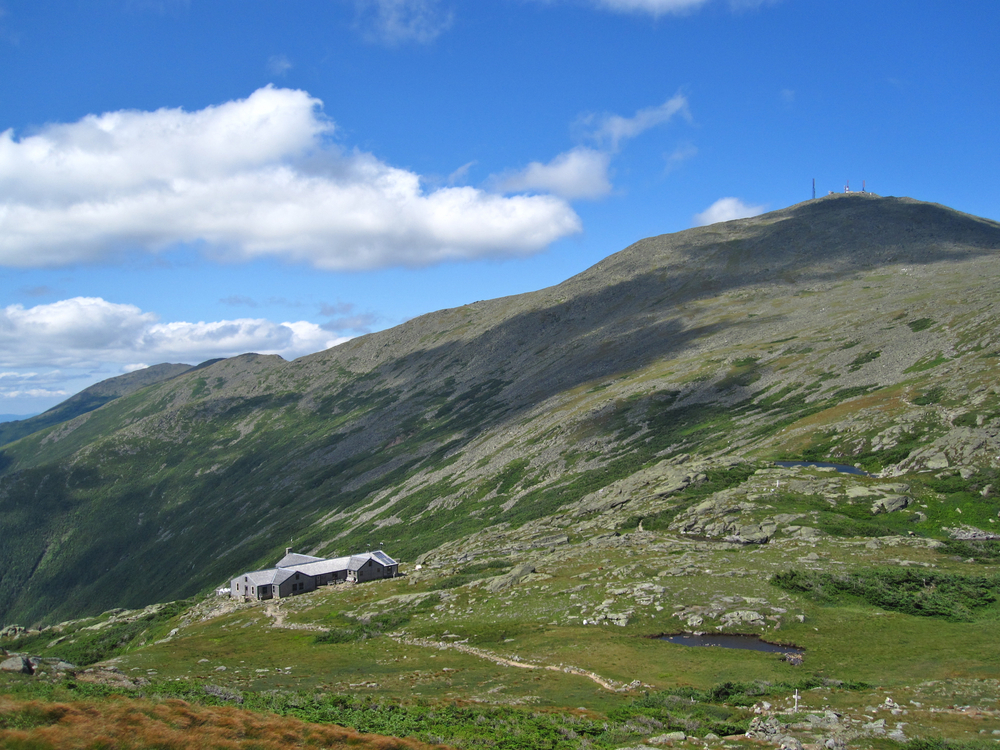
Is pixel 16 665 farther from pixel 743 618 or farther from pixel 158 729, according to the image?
pixel 743 618

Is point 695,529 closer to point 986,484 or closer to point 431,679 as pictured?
point 986,484

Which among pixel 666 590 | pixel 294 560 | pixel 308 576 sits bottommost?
pixel 308 576

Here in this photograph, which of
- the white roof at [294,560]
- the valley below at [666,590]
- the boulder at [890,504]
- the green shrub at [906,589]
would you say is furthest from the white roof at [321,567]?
the boulder at [890,504]

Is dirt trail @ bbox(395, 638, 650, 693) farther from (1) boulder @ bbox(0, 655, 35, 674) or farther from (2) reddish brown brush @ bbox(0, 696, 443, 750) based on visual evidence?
(1) boulder @ bbox(0, 655, 35, 674)

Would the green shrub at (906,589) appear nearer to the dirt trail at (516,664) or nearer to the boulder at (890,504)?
the boulder at (890,504)

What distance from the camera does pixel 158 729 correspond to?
21734 millimetres

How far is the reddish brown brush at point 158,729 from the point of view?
65.4 feet

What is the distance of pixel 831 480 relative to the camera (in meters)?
71.8

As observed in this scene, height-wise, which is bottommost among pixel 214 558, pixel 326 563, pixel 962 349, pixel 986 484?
pixel 214 558

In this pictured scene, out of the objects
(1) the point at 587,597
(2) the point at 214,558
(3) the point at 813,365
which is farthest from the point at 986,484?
(2) the point at 214,558

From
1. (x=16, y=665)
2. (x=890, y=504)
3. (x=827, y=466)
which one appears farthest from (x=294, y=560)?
(x=890, y=504)

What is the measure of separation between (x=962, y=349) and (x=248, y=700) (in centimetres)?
11998

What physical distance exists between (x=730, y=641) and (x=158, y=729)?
38.0m

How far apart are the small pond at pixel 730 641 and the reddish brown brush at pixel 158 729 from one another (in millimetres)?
27151
